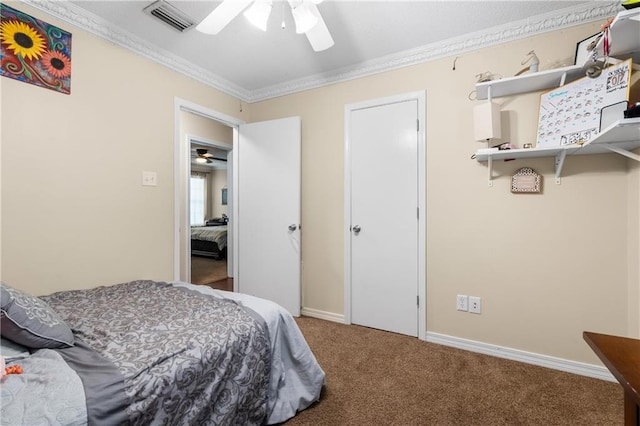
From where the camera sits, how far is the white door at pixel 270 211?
9.86 feet

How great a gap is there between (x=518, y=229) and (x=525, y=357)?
3.05ft

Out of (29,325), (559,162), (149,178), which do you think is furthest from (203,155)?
(559,162)

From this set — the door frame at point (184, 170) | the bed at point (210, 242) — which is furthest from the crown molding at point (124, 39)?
the bed at point (210, 242)

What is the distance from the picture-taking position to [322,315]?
297 centimetres

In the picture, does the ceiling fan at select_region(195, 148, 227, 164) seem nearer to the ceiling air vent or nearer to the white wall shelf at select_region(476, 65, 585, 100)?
the ceiling air vent

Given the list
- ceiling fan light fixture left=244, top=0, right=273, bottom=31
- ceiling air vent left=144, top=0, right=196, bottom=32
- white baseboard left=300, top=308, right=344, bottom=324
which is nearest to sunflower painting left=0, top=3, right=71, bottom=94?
ceiling air vent left=144, top=0, right=196, bottom=32

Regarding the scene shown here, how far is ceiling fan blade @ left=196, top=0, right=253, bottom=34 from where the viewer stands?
5.05ft

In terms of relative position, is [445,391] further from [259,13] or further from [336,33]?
[336,33]

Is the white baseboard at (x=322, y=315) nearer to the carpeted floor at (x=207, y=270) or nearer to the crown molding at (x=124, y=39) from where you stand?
the carpeted floor at (x=207, y=270)

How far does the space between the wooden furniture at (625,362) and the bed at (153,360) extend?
1.23 metres

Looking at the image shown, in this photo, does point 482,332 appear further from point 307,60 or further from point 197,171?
point 197,171

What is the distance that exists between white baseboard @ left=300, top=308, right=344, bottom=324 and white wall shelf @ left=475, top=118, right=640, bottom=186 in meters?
1.80

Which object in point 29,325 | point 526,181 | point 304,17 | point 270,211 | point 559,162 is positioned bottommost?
point 29,325

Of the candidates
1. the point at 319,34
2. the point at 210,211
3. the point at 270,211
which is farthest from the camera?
the point at 210,211
